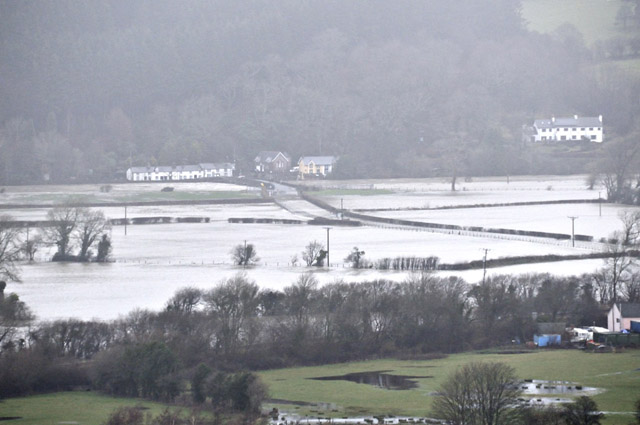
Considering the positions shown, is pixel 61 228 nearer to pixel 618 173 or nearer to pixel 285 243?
pixel 285 243

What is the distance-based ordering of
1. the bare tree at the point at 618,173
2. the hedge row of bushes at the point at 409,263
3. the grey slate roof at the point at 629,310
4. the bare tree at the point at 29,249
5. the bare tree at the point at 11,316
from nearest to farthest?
the bare tree at the point at 11,316 → the grey slate roof at the point at 629,310 → the hedge row of bushes at the point at 409,263 → the bare tree at the point at 29,249 → the bare tree at the point at 618,173

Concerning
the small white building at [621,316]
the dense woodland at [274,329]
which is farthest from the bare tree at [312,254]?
the small white building at [621,316]

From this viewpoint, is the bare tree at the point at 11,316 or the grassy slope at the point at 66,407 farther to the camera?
the bare tree at the point at 11,316

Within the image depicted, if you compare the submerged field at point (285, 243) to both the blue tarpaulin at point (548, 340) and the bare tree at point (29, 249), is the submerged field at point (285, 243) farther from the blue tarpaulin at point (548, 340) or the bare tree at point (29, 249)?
the blue tarpaulin at point (548, 340)

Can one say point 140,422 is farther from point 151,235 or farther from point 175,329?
point 151,235

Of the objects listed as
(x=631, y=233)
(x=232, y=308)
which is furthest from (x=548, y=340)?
(x=631, y=233)

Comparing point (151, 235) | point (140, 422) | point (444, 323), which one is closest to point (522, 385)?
point (444, 323)
